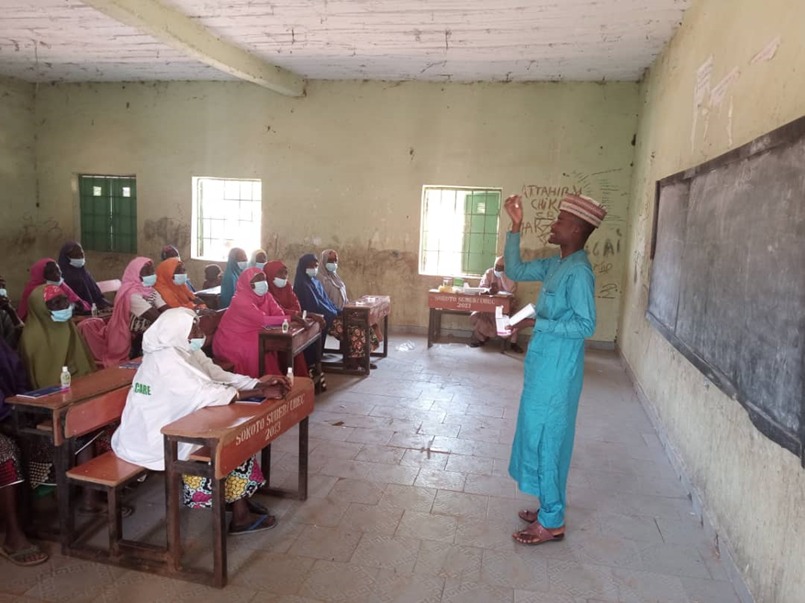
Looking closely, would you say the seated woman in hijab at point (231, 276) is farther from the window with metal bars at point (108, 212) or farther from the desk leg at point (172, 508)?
the desk leg at point (172, 508)

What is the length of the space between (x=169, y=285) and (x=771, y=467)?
233 inches

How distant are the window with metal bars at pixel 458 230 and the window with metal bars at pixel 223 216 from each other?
119 inches

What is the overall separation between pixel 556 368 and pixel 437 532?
4.15ft

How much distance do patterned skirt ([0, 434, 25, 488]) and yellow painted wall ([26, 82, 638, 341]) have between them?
6.89m

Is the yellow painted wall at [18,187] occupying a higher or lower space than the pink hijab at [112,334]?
higher

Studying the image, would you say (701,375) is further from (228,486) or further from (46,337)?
(46,337)

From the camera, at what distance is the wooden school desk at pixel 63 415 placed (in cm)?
296

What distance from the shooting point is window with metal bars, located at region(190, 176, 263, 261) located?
33.3 ft

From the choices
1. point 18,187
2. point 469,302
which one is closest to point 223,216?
point 18,187

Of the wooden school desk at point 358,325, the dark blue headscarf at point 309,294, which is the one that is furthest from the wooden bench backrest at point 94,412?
the wooden school desk at point 358,325

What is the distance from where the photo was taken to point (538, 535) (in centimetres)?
341

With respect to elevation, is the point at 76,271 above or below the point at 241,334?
above

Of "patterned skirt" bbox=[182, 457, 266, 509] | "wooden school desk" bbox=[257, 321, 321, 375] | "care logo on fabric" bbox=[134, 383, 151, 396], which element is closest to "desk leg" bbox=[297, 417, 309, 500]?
"patterned skirt" bbox=[182, 457, 266, 509]

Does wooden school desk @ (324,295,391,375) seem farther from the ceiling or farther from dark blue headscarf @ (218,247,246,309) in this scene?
the ceiling
